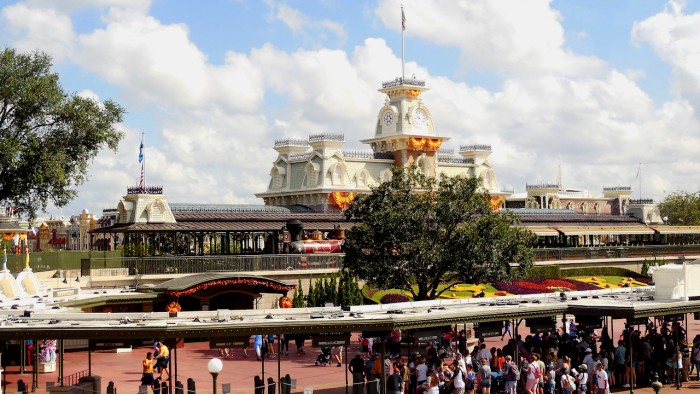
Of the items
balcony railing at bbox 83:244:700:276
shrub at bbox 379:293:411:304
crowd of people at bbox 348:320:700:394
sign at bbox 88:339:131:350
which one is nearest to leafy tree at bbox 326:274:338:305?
shrub at bbox 379:293:411:304

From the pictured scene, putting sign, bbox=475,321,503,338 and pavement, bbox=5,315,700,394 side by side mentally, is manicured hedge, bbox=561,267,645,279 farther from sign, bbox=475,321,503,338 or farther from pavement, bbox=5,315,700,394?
sign, bbox=475,321,503,338

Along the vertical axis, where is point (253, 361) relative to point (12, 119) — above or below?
below

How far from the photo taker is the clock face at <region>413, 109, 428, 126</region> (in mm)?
90375

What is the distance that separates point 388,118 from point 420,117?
3.19 metres

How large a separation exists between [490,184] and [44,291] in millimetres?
64906

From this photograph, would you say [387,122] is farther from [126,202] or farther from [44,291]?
[44,291]

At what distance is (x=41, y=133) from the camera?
51.6 metres

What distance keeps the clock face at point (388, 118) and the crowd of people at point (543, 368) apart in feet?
183

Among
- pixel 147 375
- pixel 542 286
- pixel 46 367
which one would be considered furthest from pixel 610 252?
pixel 147 375

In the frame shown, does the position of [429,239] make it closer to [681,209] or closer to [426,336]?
[426,336]

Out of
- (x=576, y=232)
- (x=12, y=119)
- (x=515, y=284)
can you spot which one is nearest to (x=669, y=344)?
(x=515, y=284)

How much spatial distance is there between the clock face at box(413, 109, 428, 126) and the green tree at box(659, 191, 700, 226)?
5257 centimetres

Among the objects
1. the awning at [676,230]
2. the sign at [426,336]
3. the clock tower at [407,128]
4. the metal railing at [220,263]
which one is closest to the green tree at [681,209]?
the awning at [676,230]

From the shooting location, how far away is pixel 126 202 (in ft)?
205
